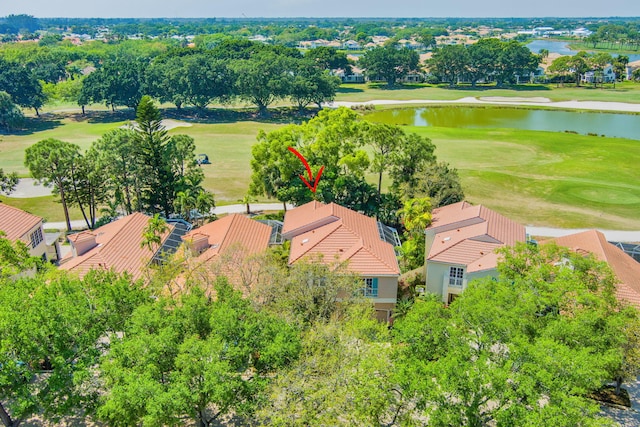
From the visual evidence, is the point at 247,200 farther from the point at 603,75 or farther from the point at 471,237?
the point at 603,75

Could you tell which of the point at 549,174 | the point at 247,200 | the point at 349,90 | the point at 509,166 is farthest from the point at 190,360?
the point at 349,90

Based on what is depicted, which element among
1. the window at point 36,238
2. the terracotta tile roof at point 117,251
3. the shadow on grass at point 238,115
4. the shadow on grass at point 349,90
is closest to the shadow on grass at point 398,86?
the shadow on grass at point 349,90

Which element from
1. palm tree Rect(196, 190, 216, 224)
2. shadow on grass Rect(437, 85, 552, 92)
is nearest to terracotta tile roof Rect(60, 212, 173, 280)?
palm tree Rect(196, 190, 216, 224)

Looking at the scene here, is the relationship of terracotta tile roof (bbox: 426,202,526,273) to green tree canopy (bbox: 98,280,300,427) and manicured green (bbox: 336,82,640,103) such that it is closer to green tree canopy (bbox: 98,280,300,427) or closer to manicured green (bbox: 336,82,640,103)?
green tree canopy (bbox: 98,280,300,427)

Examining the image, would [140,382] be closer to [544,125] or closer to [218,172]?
[218,172]

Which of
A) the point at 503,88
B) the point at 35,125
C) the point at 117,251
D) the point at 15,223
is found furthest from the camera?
the point at 503,88

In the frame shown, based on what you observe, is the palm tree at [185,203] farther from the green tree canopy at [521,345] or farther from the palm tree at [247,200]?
the green tree canopy at [521,345]
